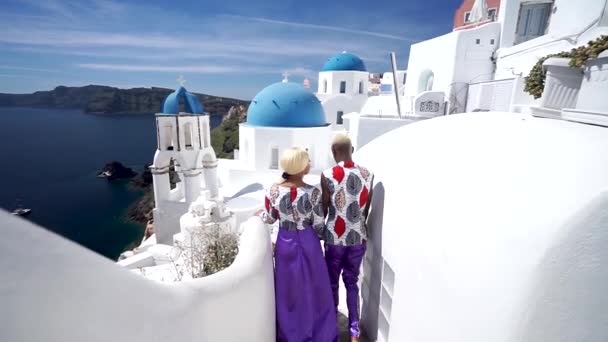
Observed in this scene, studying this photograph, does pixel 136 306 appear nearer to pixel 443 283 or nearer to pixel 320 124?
pixel 443 283

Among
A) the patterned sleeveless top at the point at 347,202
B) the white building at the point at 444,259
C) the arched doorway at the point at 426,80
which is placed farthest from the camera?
the arched doorway at the point at 426,80

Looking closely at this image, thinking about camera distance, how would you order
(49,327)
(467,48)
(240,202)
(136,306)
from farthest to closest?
(467,48) < (240,202) < (136,306) < (49,327)

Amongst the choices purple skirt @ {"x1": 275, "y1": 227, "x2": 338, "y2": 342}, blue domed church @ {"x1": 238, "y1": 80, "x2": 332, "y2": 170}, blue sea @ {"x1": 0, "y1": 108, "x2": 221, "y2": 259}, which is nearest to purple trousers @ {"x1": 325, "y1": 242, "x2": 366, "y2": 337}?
purple skirt @ {"x1": 275, "y1": 227, "x2": 338, "y2": 342}

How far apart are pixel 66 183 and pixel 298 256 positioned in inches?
1776

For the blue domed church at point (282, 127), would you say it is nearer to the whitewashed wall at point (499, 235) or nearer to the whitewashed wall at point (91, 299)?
the whitewashed wall at point (499, 235)

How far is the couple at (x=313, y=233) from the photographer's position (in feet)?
7.07

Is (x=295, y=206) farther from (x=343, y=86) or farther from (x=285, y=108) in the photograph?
(x=343, y=86)

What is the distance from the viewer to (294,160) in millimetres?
2098

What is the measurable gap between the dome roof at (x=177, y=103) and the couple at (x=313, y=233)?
34.1 feet

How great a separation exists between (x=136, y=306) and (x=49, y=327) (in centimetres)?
34

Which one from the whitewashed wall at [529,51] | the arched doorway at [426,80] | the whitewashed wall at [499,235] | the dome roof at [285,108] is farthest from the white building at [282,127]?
the whitewashed wall at [499,235]

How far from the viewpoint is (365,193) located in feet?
7.45

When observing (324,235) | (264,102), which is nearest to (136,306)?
(324,235)

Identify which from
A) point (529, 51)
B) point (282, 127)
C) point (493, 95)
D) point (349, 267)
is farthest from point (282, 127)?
point (529, 51)
